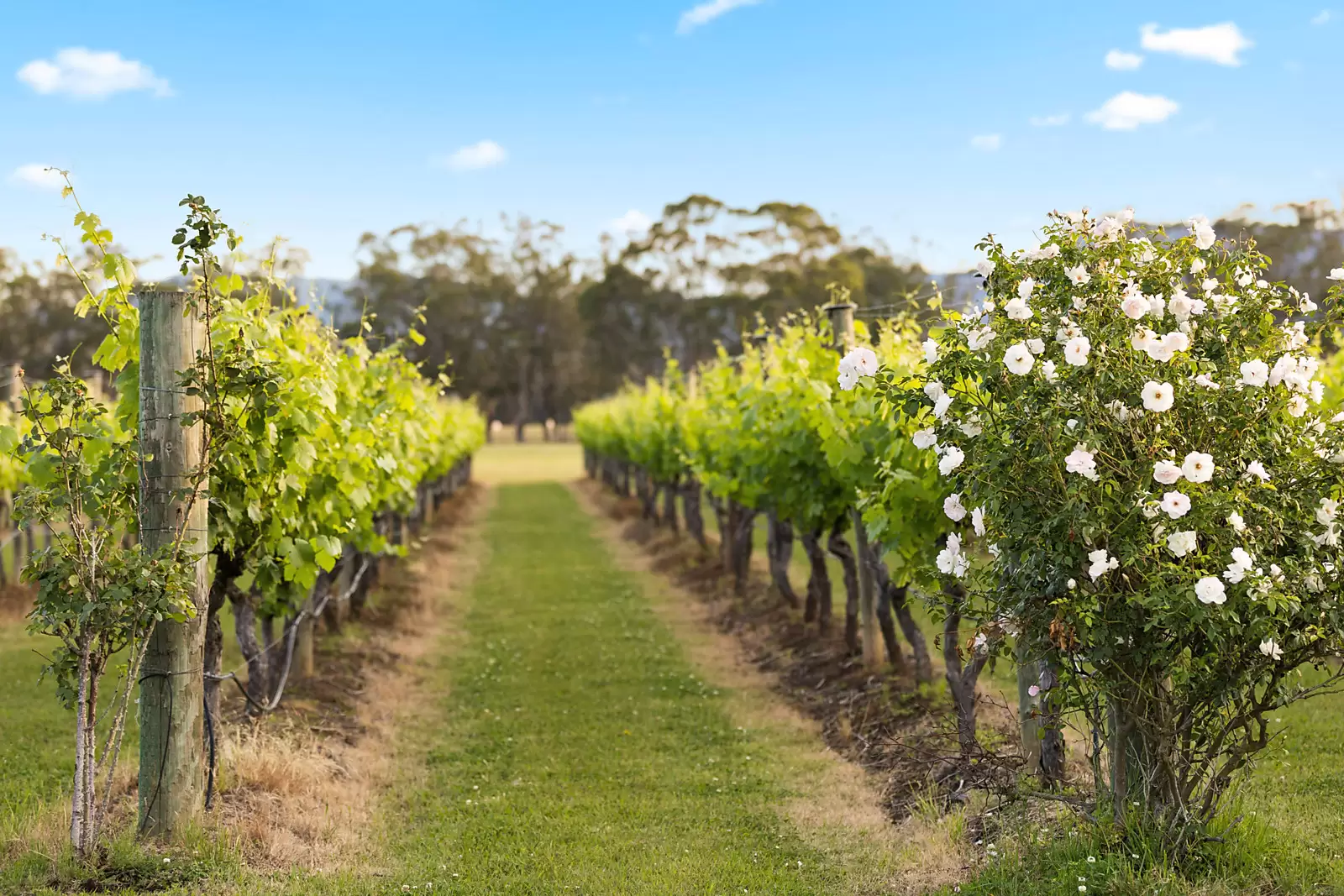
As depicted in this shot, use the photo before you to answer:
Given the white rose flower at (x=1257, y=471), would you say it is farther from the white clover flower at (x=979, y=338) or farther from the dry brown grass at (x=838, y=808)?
the dry brown grass at (x=838, y=808)

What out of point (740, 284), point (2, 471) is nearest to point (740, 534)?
point (2, 471)

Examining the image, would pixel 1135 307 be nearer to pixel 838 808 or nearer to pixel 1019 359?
pixel 1019 359

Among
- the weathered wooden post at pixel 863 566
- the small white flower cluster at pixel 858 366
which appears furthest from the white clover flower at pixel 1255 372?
the weathered wooden post at pixel 863 566

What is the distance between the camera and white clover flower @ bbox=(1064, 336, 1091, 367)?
3.83 m

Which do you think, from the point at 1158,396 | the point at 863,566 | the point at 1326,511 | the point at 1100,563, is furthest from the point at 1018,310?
the point at 863,566

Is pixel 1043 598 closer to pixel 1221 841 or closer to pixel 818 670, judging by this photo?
pixel 1221 841

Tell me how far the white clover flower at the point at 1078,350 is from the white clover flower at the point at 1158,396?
22 centimetres

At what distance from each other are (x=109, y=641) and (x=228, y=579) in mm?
1685

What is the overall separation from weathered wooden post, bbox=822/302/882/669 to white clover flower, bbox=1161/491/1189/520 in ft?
15.3

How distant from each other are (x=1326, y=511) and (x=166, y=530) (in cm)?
456

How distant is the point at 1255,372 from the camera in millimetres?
3818

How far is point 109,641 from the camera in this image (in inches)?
182

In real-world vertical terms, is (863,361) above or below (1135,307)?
below

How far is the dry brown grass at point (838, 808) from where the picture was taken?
4871mm
